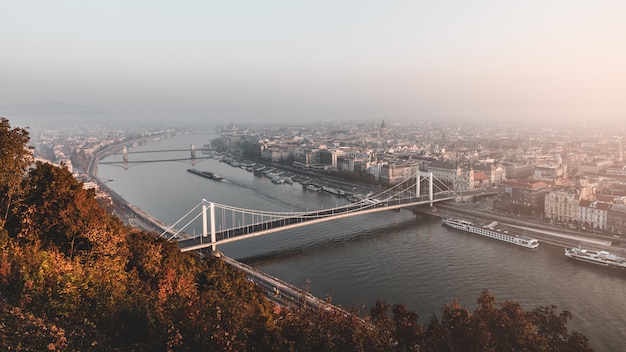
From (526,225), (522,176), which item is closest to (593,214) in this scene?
(526,225)

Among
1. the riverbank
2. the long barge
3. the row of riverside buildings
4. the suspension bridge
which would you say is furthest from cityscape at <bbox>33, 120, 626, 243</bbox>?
the long barge

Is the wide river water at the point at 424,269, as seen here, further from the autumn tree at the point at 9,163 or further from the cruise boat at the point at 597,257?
the autumn tree at the point at 9,163

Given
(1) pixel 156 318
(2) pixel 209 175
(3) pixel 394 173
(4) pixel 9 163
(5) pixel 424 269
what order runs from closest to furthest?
(1) pixel 156 318 → (4) pixel 9 163 → (5) pixel 424 269 → (3) pixel 394 173 → (2) pixel 209 175

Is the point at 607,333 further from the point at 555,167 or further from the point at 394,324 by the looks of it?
the point at 555,167

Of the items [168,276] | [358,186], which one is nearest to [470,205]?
[358,186]

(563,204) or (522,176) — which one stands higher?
(563,204)

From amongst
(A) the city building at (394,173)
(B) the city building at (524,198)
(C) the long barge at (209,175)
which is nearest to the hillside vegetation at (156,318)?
(B) the city building at (524,198)

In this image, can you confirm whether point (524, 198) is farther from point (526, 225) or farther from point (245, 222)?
point (245, 222)
